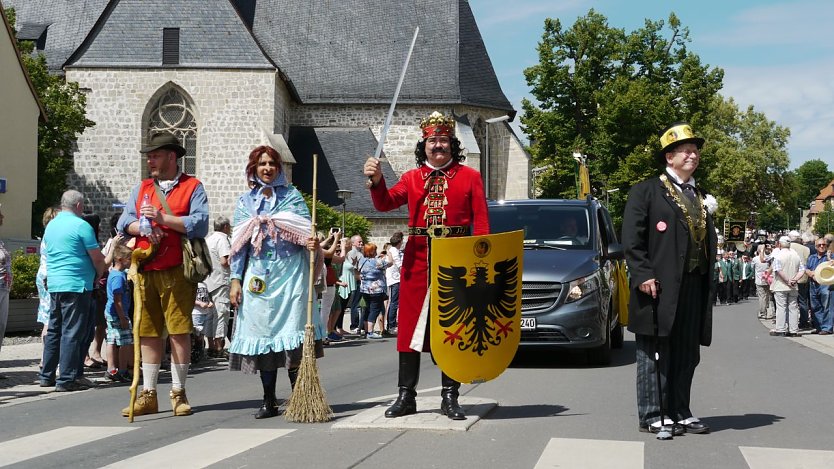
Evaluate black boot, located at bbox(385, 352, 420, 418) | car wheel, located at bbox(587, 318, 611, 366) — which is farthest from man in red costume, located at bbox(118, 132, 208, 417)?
car wheel, located at bbox(587, 318, 611, 366)

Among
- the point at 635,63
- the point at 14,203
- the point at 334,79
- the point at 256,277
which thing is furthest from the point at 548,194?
the point at 256,277

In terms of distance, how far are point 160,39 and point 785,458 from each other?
1565 inches

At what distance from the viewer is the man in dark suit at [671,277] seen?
679 centimetres

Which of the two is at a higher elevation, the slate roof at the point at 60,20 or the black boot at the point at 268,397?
the slate roof at the point at 60,20

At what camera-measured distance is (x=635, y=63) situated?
54094mm

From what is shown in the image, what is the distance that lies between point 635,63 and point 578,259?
44.2 meters

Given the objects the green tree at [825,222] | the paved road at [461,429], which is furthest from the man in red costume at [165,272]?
the green tree at [825,222]

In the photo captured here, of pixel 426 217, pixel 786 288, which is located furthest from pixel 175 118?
pixel 426 217

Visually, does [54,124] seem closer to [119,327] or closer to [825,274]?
[825,274]

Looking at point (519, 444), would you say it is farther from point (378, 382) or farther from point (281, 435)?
point (378, 382)

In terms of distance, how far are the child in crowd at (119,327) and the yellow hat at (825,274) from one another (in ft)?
38.4

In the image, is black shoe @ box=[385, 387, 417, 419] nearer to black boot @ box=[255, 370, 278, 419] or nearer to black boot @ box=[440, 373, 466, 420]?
black boot @ box=[440, 373, 466, 420]

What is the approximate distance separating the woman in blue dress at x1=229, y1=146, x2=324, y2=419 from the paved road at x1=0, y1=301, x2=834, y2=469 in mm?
452

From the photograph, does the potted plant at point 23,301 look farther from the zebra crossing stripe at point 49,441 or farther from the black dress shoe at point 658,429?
the black dress shoe at point 658,429
